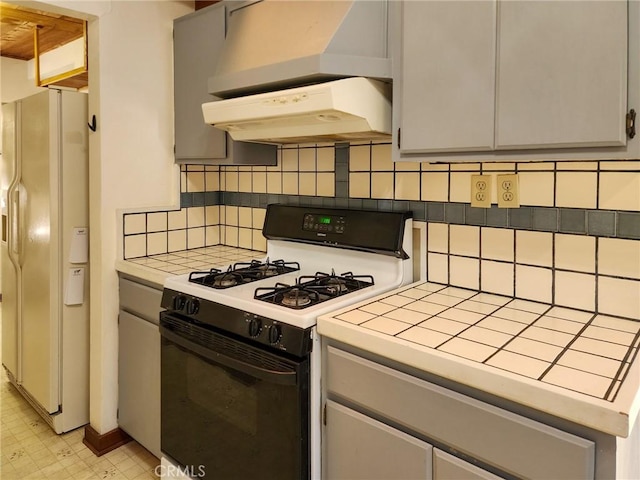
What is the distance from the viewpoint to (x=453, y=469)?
42.8 inches

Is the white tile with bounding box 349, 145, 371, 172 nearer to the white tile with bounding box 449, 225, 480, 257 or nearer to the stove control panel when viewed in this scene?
the stove control panel

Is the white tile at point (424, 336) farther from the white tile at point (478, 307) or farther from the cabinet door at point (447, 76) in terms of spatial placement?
the cabinet door at point (447, 76)

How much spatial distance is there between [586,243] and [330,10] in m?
1.08

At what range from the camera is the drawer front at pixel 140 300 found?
77.9 inches

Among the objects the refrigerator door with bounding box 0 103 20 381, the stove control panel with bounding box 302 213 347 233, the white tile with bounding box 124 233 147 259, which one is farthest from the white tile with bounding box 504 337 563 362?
the refrigerator door with bounding box 0 103 20 381

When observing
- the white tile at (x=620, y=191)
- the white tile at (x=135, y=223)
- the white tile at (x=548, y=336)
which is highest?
the white tile at (x=620, y=191)

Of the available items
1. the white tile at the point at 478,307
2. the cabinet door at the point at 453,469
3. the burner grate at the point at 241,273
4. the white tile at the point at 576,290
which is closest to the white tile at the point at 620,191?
the white tile at the point at 576,290

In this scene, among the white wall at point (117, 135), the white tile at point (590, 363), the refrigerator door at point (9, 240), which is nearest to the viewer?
the white tile at point (590, 363)

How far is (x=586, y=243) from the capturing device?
139 centimetres

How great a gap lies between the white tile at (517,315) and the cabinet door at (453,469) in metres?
0.44

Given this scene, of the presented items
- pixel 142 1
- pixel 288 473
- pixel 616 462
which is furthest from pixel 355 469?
pixel 142 1

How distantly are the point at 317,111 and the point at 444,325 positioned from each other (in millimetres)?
739

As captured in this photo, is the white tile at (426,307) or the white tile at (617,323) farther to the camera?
the white tile at (426,307)

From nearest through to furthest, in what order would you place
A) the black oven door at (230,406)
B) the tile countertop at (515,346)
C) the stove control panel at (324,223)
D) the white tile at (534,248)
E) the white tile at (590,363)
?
1. the tile countertop at (515,346)
2. the white tile at (590,363)
3. the black oven door at (230,406)
4. the white tile at (534,248)
5. the stove control panel at (324,223)
